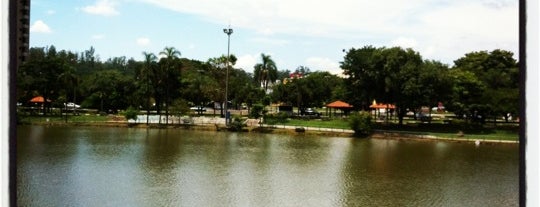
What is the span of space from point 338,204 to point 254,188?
2469 millimetres

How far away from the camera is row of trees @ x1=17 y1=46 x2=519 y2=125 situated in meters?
29.6

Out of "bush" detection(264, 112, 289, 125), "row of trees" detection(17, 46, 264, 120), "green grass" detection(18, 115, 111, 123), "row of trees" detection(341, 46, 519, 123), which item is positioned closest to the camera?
"row of trees" detection(341, 46, 519, 123)

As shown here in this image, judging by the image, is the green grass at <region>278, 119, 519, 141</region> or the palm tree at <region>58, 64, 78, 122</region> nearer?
the green grass at <region>278, 119, 519, 141</region>

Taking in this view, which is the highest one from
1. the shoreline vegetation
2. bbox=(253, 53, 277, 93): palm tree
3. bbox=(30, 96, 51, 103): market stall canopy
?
bbox=(253, 53, 277, 93): palm tree

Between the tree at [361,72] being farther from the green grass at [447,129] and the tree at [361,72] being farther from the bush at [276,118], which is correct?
the bush at [276,118]

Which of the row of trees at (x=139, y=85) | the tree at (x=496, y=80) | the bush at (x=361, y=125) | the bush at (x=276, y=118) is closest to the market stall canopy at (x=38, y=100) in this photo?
the row of trees at (x=139, y=85)

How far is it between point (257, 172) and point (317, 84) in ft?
96.9

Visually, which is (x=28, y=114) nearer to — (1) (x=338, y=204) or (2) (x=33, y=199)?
(2) (x=33, y=199)

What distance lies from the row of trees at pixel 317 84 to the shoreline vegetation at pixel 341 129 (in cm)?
140

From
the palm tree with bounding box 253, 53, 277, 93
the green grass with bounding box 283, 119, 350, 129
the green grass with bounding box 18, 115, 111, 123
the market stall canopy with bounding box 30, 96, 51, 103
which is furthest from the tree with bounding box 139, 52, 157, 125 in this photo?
the palm tree with bounding box 253, 53, 277, 93

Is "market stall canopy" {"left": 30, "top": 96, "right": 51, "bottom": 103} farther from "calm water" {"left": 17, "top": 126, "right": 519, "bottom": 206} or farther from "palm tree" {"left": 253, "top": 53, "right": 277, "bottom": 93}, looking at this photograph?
"palm tree" {"left": 253, "top": 53, "right": 277, "bottom": 93}

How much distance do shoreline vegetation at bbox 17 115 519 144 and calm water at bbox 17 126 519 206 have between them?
180 centimetres

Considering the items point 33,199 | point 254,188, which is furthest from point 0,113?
point 254,188

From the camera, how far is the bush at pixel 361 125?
2777 centimetres
